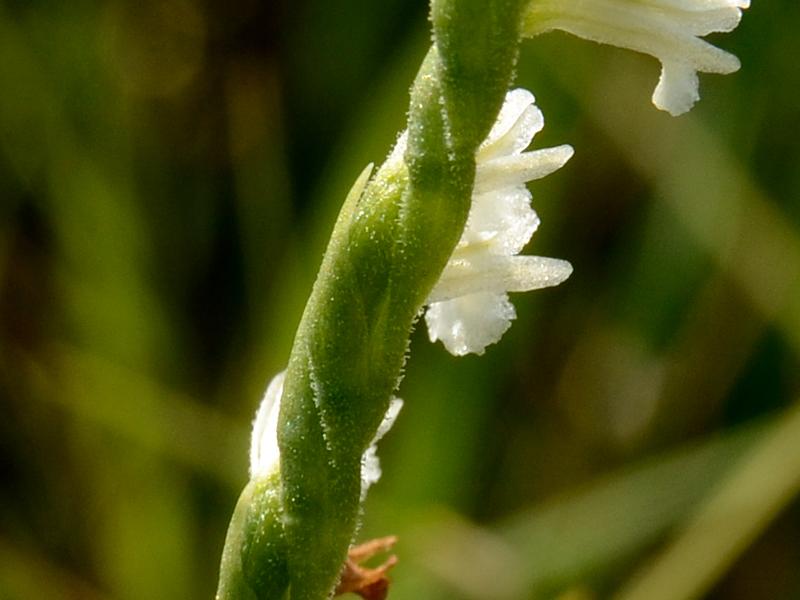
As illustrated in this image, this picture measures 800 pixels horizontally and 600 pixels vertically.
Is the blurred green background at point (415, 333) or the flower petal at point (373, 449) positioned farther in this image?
the blurred green background at point (415, 333)

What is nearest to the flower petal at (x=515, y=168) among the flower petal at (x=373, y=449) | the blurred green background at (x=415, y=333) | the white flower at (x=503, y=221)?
the white flower at (x=503, y=221)

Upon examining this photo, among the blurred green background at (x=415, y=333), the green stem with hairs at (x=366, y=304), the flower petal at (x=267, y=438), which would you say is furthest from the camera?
the blurred green background at (x=415, y=333)

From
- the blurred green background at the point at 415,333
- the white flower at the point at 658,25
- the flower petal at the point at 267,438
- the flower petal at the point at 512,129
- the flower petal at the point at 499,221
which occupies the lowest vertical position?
the blurred green background at the point at 415,333

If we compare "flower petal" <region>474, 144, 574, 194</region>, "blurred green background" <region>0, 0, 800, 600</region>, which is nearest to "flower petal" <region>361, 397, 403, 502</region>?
"flower petal" <region>474, 144, 574, 194</region>

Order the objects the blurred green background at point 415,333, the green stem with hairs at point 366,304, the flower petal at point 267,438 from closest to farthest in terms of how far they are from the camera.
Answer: the green stem with hairs at point 366,304, the flower petal at point 267,438, the blurred green background at point 415,333

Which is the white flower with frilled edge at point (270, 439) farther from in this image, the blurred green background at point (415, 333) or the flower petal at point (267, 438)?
the blurred green background at point (415, 333)

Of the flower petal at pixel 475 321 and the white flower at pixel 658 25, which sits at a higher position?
the white flower at pixel 658 25
